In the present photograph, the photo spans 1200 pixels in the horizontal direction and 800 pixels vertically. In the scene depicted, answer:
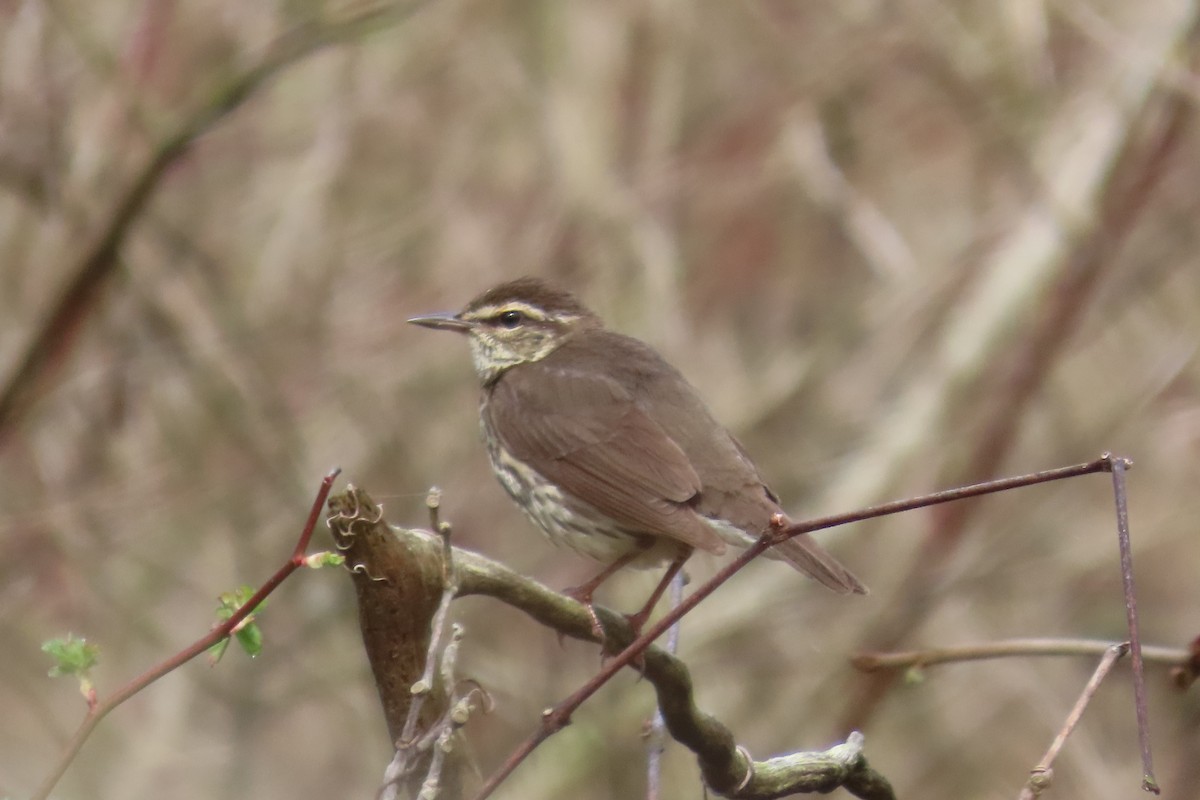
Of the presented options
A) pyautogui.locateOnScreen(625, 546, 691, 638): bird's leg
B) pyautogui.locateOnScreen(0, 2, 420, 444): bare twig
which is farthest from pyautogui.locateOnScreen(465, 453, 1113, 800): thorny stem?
pyautogui.locateOnScreen(0, 2, 420, 444): bare twig

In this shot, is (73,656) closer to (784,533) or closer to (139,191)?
(784,533)

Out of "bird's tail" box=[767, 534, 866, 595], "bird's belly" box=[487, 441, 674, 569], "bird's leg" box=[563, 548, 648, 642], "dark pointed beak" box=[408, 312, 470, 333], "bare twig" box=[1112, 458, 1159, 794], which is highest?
"dark pointed beak" box=[408, 312, 470, 333]

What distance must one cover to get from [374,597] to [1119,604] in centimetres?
666

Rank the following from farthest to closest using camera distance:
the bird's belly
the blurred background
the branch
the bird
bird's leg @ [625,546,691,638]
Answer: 1. the blurred background
2. the bird's belly
3. the bird
4. bird's leg @ [625,546,691,638]
5. the branch

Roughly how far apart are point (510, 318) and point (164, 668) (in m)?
3.66

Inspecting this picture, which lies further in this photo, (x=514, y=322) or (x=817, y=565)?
(x=514, y=322)

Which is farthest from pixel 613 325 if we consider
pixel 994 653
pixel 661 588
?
pixel 994 653

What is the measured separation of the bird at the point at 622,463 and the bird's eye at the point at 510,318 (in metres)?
0.16

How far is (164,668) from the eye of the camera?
2.32 m

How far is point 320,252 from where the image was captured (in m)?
8.17

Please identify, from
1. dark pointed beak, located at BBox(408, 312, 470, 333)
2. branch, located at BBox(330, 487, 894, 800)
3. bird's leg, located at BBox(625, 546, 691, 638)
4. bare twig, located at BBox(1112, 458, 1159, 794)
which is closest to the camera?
bare twig, located at BBox(1112, 458, 1159, 794)

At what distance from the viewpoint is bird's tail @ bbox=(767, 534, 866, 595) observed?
4.43m

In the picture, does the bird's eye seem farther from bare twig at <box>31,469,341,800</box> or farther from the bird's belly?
bare twig at <box>31,469,341,800</box>

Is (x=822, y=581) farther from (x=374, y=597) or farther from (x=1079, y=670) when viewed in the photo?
(x=1079, y=670)
